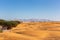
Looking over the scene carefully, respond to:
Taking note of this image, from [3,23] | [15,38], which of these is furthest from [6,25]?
[15,38]

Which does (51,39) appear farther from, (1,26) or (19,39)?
(1,26)

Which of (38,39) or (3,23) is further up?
(3,23)

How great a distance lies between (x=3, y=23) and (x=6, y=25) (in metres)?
1.35

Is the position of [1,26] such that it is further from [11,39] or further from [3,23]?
[11,39]

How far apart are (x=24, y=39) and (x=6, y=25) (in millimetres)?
39004

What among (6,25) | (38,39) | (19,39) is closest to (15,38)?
(19,39)

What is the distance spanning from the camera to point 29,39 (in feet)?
72.5

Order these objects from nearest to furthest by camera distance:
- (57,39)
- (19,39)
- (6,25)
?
(57,39) < (19,39) < (6,25)

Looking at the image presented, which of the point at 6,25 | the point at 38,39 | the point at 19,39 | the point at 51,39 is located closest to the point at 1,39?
the point at 19,39

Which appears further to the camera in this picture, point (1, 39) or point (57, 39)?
point (1, 39)

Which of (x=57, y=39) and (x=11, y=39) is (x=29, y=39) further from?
(x=57, y=39)

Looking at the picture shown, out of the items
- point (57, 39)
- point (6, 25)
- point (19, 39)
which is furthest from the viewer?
point (6, 25)

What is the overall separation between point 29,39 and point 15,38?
1867mm

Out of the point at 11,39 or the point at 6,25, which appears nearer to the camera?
the point at 11,39
